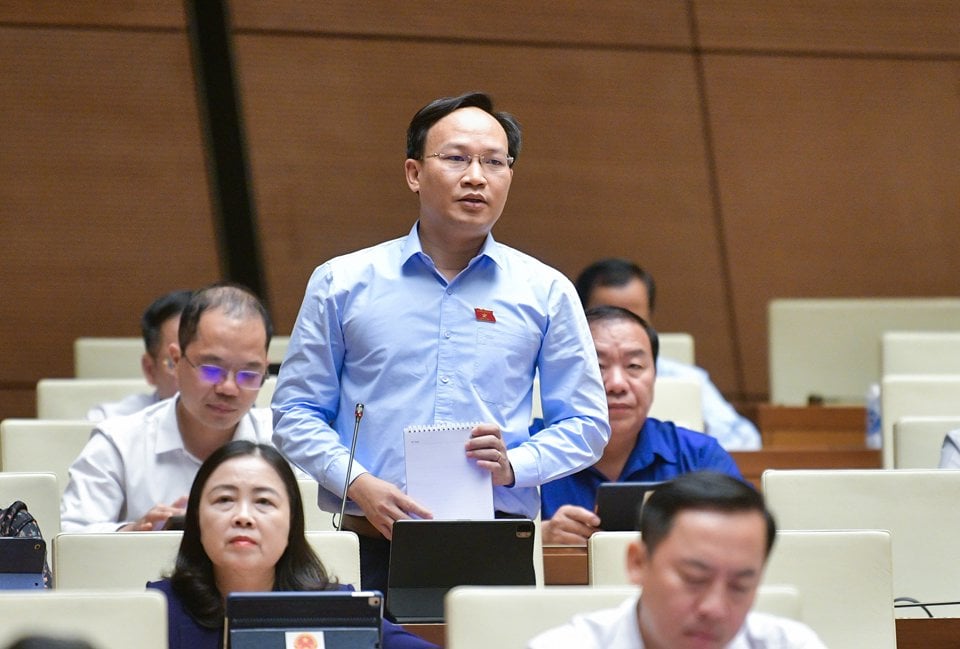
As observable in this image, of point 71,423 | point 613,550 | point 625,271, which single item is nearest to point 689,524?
point 613,550

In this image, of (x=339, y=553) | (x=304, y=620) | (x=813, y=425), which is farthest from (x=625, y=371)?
(x=813, y=425)

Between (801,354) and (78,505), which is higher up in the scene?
(801,354)

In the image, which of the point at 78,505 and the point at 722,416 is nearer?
the point at 78,505

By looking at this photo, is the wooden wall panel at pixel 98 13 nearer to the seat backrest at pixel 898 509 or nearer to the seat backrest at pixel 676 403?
the seat backrest at pixel 676 403

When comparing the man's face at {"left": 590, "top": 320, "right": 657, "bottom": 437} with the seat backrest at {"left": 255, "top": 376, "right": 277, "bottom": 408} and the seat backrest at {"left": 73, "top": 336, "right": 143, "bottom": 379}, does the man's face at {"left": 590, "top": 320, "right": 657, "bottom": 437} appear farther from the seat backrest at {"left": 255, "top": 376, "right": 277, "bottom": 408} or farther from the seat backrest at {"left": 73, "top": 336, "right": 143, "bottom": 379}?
the seat backrest at {"left": 73, "top": 336, "right": 143, "bottom": 379}

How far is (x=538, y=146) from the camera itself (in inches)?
266

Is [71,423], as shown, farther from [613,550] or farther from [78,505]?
[613,550]

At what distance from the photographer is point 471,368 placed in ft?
10.5

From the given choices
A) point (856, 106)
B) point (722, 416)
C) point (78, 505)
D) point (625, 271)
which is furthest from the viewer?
point (856, 106)

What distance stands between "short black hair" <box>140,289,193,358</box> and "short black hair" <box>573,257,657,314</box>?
1.36m

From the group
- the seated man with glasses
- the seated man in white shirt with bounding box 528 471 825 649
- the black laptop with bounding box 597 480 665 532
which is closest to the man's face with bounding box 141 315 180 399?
the seated man with glasses

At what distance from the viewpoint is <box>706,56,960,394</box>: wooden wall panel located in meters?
6.81

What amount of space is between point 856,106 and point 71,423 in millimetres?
3858

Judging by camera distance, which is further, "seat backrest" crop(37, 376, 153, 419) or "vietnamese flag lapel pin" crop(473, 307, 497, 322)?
"seat backrest" crop(37, 376, 153, 419)
